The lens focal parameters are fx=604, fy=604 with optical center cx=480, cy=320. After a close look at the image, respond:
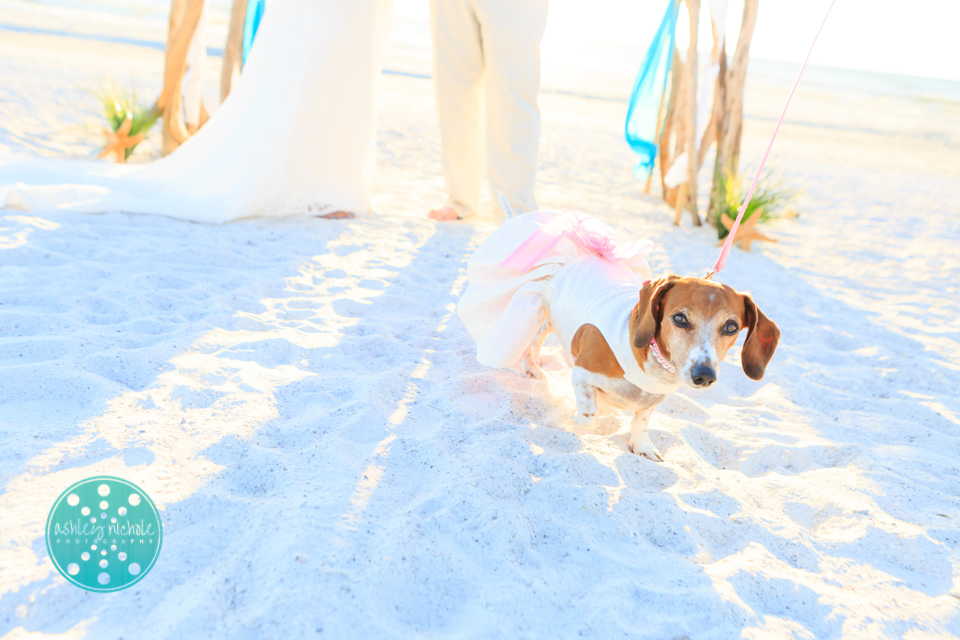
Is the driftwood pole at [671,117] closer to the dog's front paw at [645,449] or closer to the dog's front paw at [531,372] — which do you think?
the dog's front paw at [531,372]

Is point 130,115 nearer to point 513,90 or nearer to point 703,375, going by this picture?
point 513,90

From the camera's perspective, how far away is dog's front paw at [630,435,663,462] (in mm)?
2189

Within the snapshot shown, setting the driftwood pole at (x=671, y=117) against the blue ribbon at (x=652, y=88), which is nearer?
the blue ribbon at (x=652, y=88)

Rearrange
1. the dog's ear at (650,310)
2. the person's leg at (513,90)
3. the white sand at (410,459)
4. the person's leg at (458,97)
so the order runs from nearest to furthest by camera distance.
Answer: the white sand at (410,459) → the dog's ear at (650,310) → the person's leg at (513,90) → the person's leg at (458,97)

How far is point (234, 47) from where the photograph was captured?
532 centimetres

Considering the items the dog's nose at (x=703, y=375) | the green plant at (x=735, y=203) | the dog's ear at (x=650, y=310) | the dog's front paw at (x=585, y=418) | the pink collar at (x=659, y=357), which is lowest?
the dog's front paw at (x=585, y=418)

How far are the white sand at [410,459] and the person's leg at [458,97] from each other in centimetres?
93

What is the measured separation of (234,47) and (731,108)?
14.5ft

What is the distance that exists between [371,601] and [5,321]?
1957 mm

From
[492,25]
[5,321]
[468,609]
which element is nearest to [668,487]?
[468,609]

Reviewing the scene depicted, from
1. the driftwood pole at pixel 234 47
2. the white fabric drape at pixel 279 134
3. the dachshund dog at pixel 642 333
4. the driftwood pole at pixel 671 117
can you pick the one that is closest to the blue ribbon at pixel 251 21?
the driftwood pole at pixel 234 47

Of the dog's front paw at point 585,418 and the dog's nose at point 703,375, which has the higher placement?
the dog's nose at point 703,375

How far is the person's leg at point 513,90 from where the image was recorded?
3.88 m

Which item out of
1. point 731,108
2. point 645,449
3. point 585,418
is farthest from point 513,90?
point 645,449
